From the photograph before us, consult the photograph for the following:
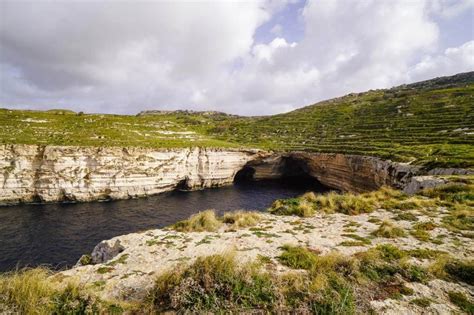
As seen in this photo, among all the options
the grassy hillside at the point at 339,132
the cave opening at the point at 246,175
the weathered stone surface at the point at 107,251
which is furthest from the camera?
the cave opening at the point at 246,175

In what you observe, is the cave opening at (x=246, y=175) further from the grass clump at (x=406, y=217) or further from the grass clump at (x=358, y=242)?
the grass clump at (x=358, y=242)

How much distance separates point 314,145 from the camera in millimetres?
54000

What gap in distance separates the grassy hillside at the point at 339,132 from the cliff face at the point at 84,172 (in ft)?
8.40

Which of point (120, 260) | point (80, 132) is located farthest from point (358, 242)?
point (80, 132)

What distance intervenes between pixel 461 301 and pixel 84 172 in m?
43.3

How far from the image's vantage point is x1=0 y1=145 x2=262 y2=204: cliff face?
3612 cm

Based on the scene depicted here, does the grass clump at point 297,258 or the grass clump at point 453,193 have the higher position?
the grass clump at point 453,193

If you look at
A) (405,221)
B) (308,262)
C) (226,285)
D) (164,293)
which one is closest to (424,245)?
(405,221)

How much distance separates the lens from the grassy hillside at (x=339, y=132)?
34.6m

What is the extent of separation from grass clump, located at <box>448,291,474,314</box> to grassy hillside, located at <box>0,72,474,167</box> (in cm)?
2252

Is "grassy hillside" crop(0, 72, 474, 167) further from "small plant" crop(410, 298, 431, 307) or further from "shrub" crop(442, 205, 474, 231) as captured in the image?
"small plant" crop(410, 298, 431, 307)

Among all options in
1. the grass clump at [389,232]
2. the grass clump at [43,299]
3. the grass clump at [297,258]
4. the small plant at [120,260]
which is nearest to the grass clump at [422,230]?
the grass clump at [389,232]

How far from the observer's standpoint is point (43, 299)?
5.80 m

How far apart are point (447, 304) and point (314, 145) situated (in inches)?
1957
